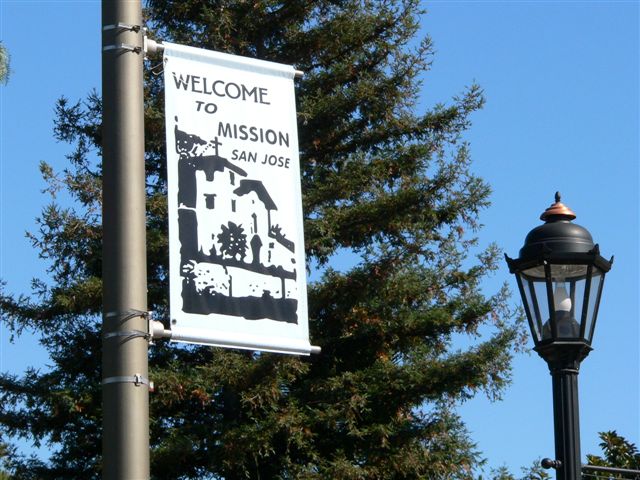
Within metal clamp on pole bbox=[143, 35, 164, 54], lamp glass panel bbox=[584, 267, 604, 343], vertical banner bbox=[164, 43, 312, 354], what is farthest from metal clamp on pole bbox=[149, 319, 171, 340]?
lamp glass panel bbox=[584, 267, 604, 343]

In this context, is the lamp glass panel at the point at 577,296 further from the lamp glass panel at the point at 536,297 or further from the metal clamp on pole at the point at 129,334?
the metal clamp on pole at the point at 129,334

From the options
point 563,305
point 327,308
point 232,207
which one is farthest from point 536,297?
point 327,308

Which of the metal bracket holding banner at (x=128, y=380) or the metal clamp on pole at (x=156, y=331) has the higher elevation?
the metal clamp on pole at (x=156, y=331)

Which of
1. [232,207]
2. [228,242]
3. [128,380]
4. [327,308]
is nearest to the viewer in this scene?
[128,380]

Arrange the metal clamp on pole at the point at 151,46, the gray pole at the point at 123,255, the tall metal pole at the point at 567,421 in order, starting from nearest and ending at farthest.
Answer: the gray pole at the point at 123,255, the metal clamp on pole at the point at 151,46, the tall metal pole at the point at 567,421

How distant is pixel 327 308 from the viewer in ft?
60.7

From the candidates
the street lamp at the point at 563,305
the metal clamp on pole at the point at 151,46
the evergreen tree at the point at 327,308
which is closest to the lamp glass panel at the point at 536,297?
the street lamp at the point at 563,305

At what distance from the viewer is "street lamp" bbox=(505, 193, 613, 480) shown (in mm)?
8047

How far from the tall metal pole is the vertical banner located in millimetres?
2477

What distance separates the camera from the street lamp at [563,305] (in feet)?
26.4

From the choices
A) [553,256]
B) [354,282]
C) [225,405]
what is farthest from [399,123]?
[553,256]

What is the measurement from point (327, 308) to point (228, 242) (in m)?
12.5

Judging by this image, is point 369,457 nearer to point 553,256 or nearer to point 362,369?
point 362,369

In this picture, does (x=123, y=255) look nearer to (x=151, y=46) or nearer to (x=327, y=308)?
(x=151, y=46)
